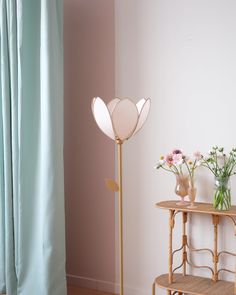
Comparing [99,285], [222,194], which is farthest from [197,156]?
[99,285]

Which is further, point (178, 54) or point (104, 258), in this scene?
point (104, 258)

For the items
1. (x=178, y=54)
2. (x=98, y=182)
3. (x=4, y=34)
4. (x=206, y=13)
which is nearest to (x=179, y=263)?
(x=98, y=182)

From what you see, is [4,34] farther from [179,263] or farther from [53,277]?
[179,263]

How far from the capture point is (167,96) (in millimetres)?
2875

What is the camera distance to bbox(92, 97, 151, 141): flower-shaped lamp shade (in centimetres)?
220

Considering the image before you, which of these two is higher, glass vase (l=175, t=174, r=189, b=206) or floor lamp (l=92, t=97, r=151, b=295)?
floor lamp (l=92, t=97, r=151, b=295)

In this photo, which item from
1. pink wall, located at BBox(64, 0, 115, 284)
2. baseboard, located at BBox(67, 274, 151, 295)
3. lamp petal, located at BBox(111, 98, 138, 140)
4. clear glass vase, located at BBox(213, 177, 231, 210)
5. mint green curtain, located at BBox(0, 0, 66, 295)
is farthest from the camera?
pink wall, located at BBox(64, 0, 115, 284)

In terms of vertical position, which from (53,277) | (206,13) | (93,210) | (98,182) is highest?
(206,13)

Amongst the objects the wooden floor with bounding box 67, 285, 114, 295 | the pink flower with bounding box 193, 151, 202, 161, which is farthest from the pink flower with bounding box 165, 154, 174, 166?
the wooden floor with bounding box 67, 285, 114, 295

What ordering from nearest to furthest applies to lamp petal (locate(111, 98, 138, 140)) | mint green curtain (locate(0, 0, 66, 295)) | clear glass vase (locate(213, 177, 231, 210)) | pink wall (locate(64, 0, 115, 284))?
lamp petal (locate(111, 98, 138, 140))
clear glass vase (locate(213, 177, 231, 210))
mint green curtain (locate(0, 0, 66, 295))
pink wall (locate(64, 0, 115, 284))

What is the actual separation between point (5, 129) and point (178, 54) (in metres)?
1.24

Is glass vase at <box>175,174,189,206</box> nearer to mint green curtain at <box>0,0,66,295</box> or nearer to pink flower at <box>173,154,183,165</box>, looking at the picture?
pink flower at <box>173,154,183,165</box>

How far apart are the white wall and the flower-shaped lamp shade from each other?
62cm

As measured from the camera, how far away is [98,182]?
3.18 meters
